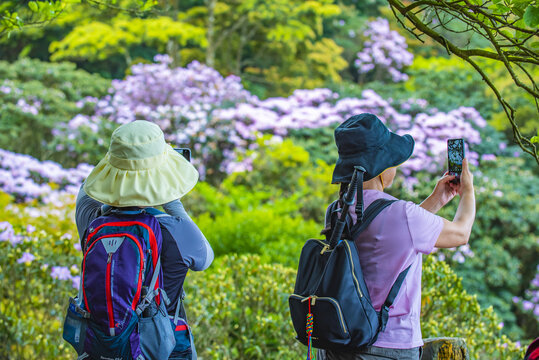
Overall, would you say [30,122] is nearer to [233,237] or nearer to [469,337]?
[233,237]

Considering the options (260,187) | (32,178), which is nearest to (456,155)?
(260,187)

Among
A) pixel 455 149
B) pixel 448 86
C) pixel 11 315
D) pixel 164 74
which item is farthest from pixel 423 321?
pixel 448 86

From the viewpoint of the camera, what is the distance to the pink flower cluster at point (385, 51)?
1270 cm

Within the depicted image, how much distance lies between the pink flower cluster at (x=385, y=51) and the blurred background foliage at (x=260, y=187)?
0.20 meters

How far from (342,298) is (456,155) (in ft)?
2.17

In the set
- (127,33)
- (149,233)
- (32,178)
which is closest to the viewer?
(149,233)

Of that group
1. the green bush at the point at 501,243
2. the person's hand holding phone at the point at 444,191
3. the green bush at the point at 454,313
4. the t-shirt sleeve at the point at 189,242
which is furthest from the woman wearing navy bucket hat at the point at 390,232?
the green bush at the point at 501,243

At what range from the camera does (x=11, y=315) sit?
3.32 metres

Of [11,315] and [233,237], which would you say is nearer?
[11,315]

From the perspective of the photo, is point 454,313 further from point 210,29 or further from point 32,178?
point 210,29

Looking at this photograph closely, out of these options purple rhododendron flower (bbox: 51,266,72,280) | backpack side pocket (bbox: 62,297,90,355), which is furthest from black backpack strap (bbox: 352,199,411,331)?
purple rhododendron flower (bbox: 51,266,72,280)

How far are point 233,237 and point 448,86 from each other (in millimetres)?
6669

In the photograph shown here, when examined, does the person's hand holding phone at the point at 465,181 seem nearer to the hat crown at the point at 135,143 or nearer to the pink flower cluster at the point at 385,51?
the hat crown at the point at 135,143

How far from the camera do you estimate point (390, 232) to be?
171 cm
